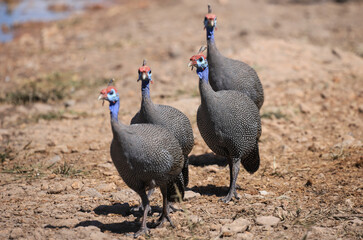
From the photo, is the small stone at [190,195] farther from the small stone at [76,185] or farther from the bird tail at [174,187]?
the small stone at [76,185]

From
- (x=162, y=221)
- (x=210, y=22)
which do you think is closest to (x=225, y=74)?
(x=210, y=22)

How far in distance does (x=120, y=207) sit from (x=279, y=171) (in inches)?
71.2

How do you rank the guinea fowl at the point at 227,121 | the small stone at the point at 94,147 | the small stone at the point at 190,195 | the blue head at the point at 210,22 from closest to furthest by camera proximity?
1. the guinea fowl at the point at 227,121
2. the small stone at the point at 190,195
3. the blue head at the point at 210,22
4. the small stone at the point at 94,147

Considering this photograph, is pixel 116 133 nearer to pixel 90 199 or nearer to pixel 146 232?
pixel 146 232

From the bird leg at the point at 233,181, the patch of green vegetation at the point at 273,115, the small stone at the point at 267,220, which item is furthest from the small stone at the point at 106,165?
the patch of green vegetation at the point at 273,115

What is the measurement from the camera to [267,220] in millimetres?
4320

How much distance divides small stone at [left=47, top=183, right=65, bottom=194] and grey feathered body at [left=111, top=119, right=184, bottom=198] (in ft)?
3.89

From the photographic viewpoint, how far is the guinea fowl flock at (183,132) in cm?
400

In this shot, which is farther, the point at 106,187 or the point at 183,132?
the point at 106,187

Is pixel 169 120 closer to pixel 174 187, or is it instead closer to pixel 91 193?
pixel 174 187

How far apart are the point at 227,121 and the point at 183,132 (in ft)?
1.37

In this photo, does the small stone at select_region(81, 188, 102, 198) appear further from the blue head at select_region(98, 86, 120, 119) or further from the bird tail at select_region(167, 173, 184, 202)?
the blue head at select_region(98, 86, 120, 119)

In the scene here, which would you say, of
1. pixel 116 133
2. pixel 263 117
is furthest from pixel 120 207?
pixel 263 117

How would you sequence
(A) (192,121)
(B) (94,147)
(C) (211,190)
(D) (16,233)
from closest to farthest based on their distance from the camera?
(D) (16,233) < (C) (211,190) < (B) (94,147) < (A) (192,121)
